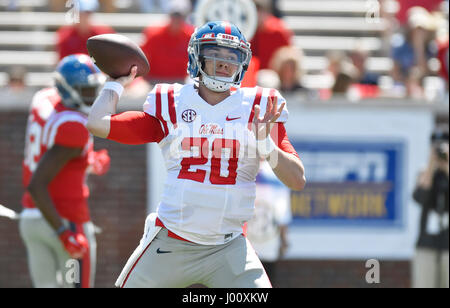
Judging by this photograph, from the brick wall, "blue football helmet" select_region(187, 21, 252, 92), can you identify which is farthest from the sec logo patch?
the brick wall

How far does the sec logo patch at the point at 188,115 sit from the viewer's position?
3953mm

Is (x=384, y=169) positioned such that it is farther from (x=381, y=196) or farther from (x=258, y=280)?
(x=258, y=280)

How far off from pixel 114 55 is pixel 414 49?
5255 mm

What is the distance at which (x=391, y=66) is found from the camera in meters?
8.76

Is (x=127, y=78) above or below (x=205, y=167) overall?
above

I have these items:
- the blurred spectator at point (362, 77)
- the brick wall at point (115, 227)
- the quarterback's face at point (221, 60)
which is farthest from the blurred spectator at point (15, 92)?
the quarterback's face at point (221, 60)

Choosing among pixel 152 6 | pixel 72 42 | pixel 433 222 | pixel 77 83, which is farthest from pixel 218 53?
pixel 152 6

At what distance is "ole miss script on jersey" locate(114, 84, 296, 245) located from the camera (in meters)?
3.93

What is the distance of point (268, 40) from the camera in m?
8.46

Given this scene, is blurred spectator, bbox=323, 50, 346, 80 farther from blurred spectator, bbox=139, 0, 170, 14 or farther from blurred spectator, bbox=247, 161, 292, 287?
blurred spectator, bbox=139, 0, 170, 14

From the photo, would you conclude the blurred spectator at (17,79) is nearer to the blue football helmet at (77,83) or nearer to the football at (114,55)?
the blue football helmet at (77,83)

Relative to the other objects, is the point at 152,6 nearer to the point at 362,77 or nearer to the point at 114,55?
the point at 362,77

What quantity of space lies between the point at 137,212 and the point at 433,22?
148 inches
